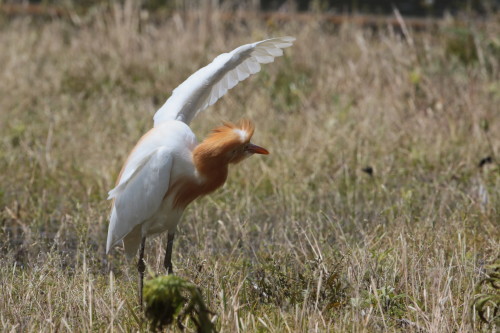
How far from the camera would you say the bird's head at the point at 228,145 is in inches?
148

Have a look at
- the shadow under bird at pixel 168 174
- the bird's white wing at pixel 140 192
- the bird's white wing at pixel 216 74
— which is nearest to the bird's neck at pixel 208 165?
the shadow under bird at pixel 168 174

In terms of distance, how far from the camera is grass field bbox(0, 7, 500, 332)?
354 cm

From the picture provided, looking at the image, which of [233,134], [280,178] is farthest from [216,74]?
[280,178]

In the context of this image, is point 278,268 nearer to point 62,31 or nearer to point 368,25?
point 62,31

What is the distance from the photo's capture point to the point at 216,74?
14.1ft

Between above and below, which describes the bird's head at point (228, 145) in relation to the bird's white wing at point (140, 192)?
above

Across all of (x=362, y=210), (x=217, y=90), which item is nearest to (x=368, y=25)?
(x=362, y=210)

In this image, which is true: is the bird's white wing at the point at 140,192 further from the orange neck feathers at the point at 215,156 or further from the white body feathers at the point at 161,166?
the orange neck feathers at the point at 215,156

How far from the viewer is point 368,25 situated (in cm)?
1090

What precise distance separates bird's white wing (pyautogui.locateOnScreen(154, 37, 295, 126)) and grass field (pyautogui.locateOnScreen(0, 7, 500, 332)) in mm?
655

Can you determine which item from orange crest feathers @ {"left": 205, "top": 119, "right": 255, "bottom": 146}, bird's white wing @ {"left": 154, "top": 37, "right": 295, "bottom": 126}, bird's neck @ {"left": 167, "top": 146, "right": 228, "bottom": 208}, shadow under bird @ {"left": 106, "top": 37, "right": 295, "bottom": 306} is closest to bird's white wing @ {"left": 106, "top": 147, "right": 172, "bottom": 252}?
shadow under bird @ {"left": 106, "top": 37, "right": 295, "bottom": 306}

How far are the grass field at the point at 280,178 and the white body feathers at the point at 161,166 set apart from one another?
0.20 metres

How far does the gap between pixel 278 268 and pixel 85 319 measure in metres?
0.97

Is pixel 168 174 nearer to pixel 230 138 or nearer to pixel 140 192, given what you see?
pixel 140 192
